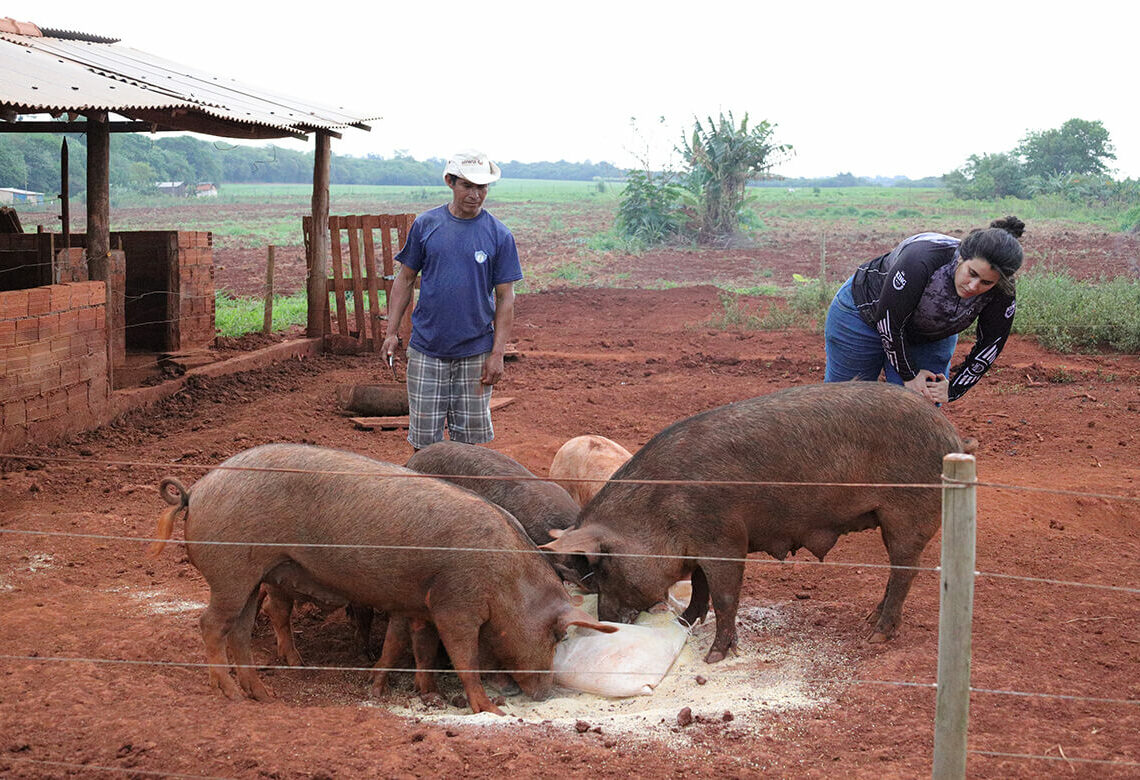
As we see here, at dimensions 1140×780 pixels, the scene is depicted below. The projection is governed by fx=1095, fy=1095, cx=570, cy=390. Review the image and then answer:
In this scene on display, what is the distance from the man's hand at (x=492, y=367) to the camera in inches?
247

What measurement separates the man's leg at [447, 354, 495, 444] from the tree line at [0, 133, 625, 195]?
34.5 metres

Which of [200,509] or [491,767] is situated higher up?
[200,509]

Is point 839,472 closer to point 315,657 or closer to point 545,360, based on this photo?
point 315,657

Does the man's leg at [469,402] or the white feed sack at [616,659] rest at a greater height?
the man's leg at [469,402]

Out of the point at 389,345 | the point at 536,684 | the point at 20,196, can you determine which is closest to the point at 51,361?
the point at 389,345

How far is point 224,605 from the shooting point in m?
4.58

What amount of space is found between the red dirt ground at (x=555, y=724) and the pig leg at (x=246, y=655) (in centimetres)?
16

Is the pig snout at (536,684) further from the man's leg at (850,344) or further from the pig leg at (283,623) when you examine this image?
the man's leg at (850,344)

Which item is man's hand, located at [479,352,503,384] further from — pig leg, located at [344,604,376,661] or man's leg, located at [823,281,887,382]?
man's leg, located at [823,281,887,382]

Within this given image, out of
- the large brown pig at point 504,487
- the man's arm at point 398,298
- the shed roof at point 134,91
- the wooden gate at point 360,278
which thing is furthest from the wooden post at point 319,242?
the large brown pig at point 504,487

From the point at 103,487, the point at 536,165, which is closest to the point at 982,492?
the point at 103,487

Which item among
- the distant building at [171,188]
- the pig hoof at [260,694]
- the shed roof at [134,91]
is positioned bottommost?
the pig hoof at [260,694]

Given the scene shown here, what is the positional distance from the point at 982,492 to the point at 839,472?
305cm

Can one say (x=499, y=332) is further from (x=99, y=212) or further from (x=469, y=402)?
(x=99, y=212)
